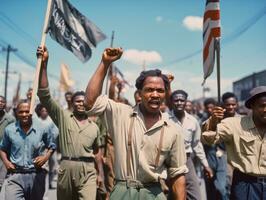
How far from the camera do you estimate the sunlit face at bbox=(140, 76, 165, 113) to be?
3.05m

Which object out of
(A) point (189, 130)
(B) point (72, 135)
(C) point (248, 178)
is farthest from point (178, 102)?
(C) point (248, 178)

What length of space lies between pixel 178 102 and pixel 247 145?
8.35ft

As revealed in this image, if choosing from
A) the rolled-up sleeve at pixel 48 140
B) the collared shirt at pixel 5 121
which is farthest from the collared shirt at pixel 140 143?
the collared shirt at pixel 5 121

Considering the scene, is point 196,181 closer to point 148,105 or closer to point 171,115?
point 171,115

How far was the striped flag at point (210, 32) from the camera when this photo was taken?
3.99 meters

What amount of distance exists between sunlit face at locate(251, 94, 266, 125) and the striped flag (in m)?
0.63

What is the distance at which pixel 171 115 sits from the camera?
612cm

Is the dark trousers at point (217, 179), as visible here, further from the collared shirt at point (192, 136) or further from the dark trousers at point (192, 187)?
the dark trousers at point (192, 187)

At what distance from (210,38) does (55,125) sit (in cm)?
251

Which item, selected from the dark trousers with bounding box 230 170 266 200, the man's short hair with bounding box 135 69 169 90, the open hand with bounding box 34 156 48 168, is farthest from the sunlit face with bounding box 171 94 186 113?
the man's short hair with bounding box 135 69 169 90

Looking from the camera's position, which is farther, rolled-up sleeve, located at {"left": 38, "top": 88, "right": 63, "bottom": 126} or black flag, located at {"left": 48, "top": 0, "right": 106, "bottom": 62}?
black flag, located at {"left": 48, "top": 0, "right": 106, "bottom": 62}

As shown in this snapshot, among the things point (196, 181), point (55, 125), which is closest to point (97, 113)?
point (55, 125)

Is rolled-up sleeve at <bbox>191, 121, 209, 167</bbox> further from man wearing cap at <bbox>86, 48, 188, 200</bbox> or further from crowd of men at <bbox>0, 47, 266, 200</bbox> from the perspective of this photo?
man wearing cap at <bbox>86, 48, 188, 200</bbox>

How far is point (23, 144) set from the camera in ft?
15.9
